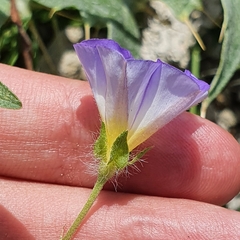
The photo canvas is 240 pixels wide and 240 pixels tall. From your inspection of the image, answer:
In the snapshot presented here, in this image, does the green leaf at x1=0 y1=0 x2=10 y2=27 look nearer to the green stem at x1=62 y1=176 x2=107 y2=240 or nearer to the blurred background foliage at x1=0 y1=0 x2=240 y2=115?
the blurred background foliage at x1=0 y1=0 x2=240 y2=115

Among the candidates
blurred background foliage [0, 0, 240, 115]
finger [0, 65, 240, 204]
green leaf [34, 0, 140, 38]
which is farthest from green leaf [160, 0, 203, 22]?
finger [0, 65, 240, 204]

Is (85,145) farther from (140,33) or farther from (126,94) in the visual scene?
(140,33)

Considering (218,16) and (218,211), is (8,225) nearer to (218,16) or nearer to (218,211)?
(218,211)

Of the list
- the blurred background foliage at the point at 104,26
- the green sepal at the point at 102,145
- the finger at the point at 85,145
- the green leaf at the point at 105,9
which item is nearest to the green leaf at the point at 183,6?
the blurred background foliage at the point at 104,26

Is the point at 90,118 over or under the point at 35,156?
over

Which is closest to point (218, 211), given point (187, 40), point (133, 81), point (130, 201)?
point (130, 201)

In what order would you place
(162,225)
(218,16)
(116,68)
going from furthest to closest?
(218,16) → (162,225) → (116,68)

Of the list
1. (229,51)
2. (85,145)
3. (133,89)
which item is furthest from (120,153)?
(229,51)
